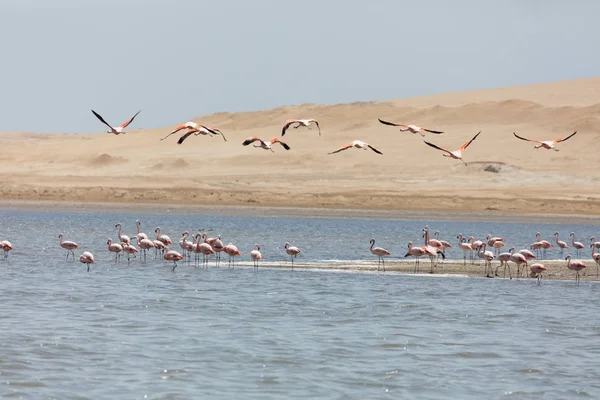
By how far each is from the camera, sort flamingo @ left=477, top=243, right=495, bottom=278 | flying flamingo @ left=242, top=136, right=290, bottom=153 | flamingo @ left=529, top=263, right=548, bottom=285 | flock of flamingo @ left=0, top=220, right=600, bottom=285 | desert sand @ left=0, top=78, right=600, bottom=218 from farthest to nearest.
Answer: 1. desert sand @ left=0, top=78, right=600, bottom=218
2. flamingo @ left=477, top=243, right=495, bottom=278
3. flock of flamingo @ left=0, top=220, right=600, bottom=285
4. flamingo @ left=529, top=263, right=548, bottom=285
5. flying flamingo @ left=242, top=136, right=290, bottom=153

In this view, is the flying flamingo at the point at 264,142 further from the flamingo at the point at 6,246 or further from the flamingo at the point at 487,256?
the flamingo at the point at 6,246

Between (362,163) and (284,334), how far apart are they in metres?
55.5

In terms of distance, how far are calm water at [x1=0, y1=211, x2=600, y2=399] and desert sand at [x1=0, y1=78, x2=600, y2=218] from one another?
25533 mm

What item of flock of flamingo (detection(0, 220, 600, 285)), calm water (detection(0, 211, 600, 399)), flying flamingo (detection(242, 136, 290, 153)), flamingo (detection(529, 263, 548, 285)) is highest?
flying flamingo (detection(242, 136, 290, 153))

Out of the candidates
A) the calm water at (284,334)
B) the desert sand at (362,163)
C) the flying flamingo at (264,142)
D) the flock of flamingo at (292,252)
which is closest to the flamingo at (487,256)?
the flock of flamingo at (292,252)

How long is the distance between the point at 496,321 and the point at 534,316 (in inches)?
35.5

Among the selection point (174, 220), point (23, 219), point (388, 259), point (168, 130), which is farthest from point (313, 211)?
point (168, 130)

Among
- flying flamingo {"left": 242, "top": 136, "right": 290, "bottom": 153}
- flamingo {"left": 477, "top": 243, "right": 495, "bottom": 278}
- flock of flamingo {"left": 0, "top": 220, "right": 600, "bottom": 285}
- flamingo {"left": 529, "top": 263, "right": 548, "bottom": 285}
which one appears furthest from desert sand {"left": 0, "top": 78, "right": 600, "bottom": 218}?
flying flamingo {"left": 242, "top": 136, "right": 290, "bottom": 153}

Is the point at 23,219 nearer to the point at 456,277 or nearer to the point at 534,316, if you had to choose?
the point at 456,277

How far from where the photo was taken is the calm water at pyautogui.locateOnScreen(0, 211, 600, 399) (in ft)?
42.0

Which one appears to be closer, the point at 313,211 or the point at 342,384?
the point at 342,384

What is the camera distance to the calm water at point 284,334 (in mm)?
12812

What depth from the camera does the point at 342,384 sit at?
12.9 meters

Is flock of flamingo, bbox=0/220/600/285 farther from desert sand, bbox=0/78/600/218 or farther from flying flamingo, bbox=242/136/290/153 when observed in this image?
desert sand, bbox=0/78/600/218
